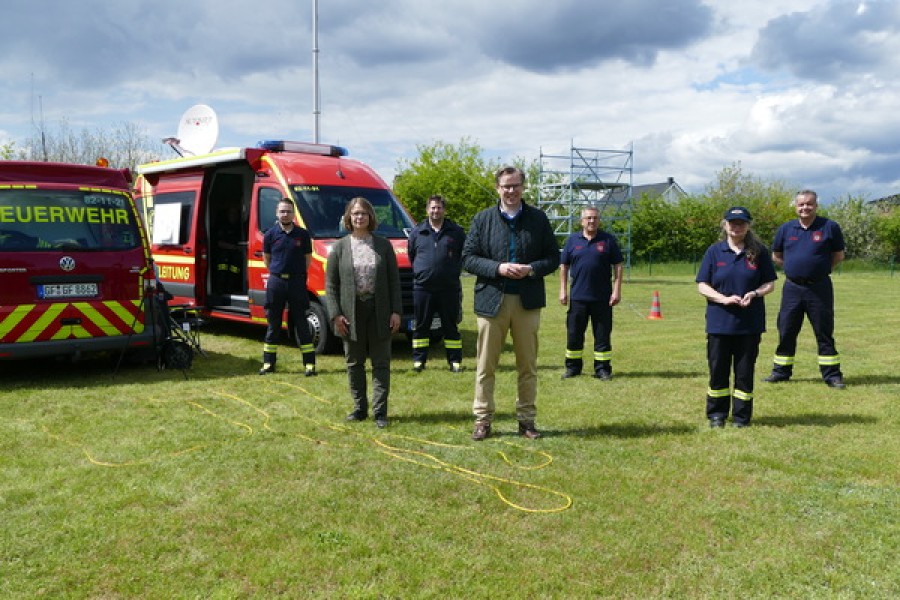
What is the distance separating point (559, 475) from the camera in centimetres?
482

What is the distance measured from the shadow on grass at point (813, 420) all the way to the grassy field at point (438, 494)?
2cm

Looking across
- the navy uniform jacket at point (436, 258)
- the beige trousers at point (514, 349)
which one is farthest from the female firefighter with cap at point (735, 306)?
the navy uniform jacket at point (436, 258)

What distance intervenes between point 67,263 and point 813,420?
722 centimetres

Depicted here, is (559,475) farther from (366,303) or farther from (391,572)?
(366,303)

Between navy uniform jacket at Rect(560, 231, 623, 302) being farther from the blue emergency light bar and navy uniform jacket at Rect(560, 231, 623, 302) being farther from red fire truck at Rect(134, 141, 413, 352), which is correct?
the blue emergency light bar

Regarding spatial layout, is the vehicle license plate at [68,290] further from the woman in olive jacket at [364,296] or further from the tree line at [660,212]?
the tree line at [660,212]

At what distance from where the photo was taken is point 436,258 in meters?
8.23

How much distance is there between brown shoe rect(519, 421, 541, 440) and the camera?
223 inches

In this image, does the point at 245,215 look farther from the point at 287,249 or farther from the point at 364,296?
the point at 364,296

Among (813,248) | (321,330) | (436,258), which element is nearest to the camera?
(813,248)

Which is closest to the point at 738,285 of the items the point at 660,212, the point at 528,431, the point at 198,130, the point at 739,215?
the point at 739,215

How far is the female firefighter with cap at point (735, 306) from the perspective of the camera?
19.3 feet

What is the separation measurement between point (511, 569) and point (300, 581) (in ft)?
3.20

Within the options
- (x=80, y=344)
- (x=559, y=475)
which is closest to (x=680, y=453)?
(x=559, y=475)
